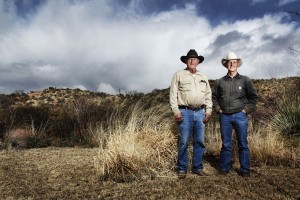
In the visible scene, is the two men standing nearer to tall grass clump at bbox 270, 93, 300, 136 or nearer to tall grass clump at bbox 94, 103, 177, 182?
tall grass clump at bbox 94, 103, 177, 182

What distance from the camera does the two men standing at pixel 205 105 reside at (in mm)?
7402

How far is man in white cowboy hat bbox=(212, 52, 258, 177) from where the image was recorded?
297 inches

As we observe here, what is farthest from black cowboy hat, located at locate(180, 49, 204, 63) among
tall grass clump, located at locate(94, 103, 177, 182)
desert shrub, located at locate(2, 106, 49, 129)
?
desert shrub, located at locate(2, 106, 49, 129)

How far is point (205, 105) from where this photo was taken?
764 cm

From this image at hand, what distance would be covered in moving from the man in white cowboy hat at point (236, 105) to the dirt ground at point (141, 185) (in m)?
0.34

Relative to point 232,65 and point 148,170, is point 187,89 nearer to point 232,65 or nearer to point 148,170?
point 232,65

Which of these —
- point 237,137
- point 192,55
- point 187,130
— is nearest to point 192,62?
point 192,55

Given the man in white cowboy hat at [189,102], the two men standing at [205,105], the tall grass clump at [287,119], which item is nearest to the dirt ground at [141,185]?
the two men standing at [205,105]

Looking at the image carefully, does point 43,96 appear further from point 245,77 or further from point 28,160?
point 245,77

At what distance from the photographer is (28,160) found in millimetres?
10000

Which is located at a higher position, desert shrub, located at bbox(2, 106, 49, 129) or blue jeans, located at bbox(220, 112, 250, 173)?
desert shrub, located at bbox(2, 106, 49, 129)

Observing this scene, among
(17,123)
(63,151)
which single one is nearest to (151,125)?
(63,151)

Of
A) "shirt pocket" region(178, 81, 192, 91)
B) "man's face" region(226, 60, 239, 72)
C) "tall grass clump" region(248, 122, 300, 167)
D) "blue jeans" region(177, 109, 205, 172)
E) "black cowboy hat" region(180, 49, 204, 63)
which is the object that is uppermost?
"black cowboy hat" region(180, 49, 204, 63)

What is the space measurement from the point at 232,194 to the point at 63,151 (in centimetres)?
633
